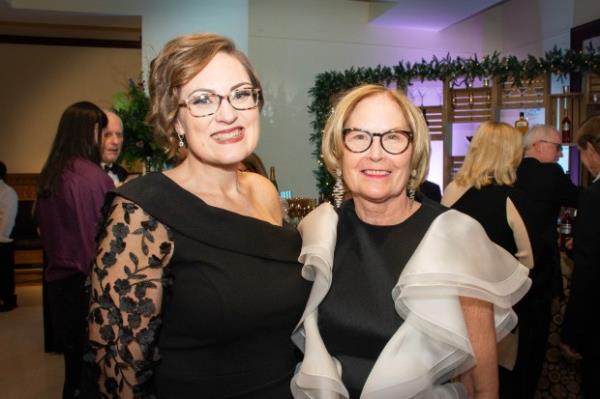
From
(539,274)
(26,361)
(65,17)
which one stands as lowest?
(26,361)

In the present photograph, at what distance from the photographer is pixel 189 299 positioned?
5.06ft

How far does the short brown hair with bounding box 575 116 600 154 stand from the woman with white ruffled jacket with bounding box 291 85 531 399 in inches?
80.3

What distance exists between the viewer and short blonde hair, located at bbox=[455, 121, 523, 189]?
346 centimetres

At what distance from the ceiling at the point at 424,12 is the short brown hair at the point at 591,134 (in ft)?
13.7

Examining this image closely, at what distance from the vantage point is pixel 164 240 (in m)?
1.52

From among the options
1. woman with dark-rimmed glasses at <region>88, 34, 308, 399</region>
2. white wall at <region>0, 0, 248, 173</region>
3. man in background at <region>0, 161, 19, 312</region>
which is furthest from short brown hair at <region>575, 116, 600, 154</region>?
white wall at <region>0, 0, 248, 173</region>

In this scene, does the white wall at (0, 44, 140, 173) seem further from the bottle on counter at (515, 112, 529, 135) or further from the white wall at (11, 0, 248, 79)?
the bottle on counter at (515, 112, 529, 135)

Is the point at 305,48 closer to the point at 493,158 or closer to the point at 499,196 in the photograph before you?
the point at 493,158

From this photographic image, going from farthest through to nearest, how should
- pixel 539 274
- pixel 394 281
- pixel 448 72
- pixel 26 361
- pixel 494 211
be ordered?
pixel 448 72, pixel 26 361, pixel 539 274, pixel 494 211, pixel 394 281

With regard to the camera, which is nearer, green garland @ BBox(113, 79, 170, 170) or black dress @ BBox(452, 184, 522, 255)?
black dress @ BBox(452, 184, 522, 255)

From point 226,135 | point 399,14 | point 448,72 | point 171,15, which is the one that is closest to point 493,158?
point 226,135

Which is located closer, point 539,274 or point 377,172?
point 377,172

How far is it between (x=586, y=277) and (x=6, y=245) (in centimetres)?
669

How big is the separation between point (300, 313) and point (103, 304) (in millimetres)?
545
